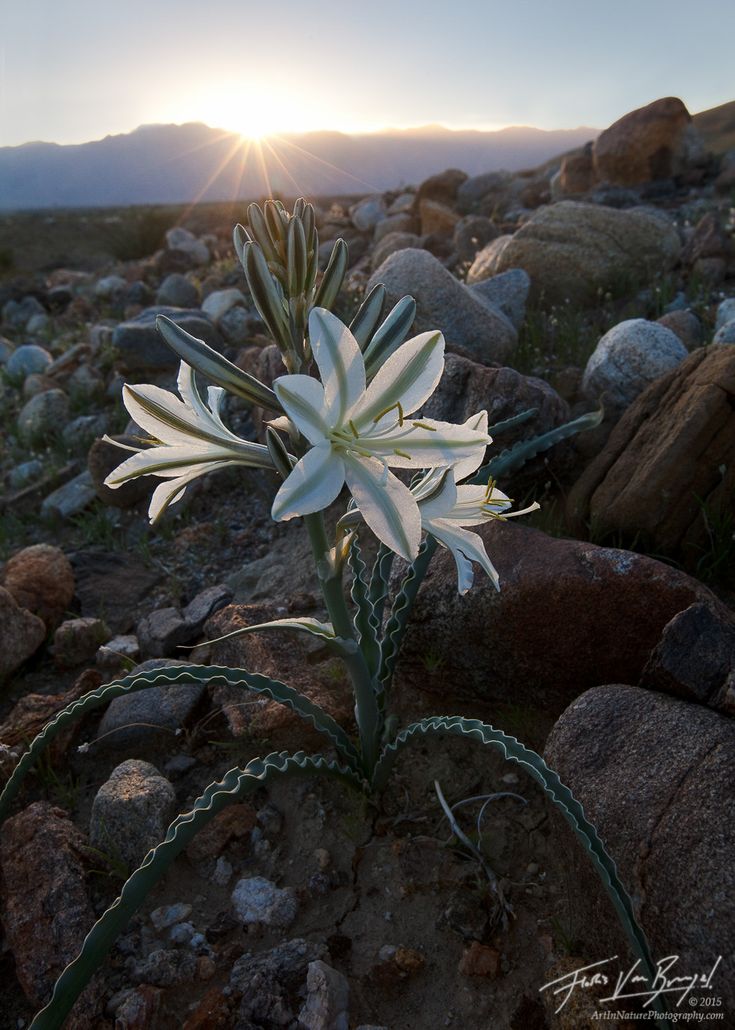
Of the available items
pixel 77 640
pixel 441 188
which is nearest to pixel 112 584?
pixel 77 640

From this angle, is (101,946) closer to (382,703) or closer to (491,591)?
(382,703)

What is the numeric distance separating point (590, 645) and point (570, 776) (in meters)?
0.59

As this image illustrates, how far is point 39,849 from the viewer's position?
2217 millimetres

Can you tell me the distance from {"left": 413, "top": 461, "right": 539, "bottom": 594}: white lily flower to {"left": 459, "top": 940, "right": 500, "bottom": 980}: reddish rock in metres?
0.94

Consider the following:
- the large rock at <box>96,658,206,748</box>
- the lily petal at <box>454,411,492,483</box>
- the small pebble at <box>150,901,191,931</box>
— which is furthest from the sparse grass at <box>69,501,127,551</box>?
the lily petal at <box>454,411,492,483</box>

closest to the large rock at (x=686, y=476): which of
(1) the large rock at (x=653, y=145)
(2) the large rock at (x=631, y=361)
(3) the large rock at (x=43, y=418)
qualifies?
(2) the large rock at (x=631, y=361)

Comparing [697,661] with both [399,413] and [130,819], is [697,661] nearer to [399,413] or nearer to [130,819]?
[399,413]

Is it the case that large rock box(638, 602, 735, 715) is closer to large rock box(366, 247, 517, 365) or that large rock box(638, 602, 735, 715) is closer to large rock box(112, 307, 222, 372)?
large rock box(366, 247, 517, 365)

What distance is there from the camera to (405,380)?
1.56 meters

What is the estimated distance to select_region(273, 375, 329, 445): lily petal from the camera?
4.77 feet

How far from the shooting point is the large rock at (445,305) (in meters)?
4.63

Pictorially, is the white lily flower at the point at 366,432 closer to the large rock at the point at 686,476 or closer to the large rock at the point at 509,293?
the large rock at the point at 686,476

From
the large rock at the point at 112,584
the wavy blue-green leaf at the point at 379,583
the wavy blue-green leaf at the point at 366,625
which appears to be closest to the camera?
the wavy blue-green leaf at the point at 366,625

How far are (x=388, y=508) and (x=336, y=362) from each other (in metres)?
0.31
